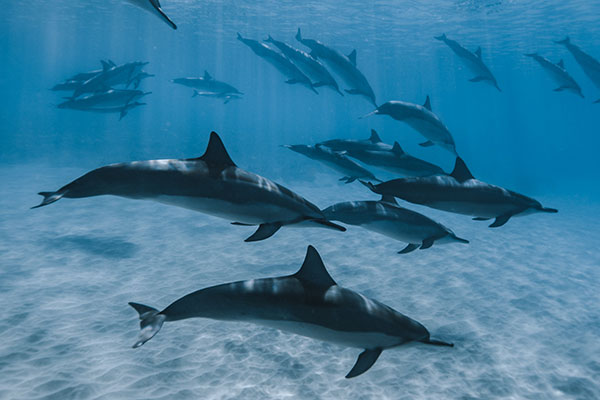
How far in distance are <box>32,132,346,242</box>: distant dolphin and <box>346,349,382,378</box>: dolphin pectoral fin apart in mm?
1136

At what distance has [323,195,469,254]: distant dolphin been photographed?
16.8 ft

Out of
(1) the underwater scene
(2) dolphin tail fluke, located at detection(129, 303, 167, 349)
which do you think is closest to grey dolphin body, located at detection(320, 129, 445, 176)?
(1) the underwater scene

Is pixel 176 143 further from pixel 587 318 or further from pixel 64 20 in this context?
pixel 587 318

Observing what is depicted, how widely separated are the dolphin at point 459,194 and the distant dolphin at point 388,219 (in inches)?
29.4

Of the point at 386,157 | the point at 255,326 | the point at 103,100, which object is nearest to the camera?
the point at 255,326

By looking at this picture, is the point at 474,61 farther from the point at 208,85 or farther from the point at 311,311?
the point at 208,85

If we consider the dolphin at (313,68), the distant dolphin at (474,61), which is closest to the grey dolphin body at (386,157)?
the dolphin at (313,68)

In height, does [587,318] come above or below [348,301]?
below

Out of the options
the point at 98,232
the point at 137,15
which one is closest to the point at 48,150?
the point at 137,15

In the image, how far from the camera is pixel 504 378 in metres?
5.12

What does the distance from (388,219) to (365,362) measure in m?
2.29

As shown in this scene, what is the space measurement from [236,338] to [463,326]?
12.8ft

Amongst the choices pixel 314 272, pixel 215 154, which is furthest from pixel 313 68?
pixel 314 272

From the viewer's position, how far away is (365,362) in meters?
→ 3.26
